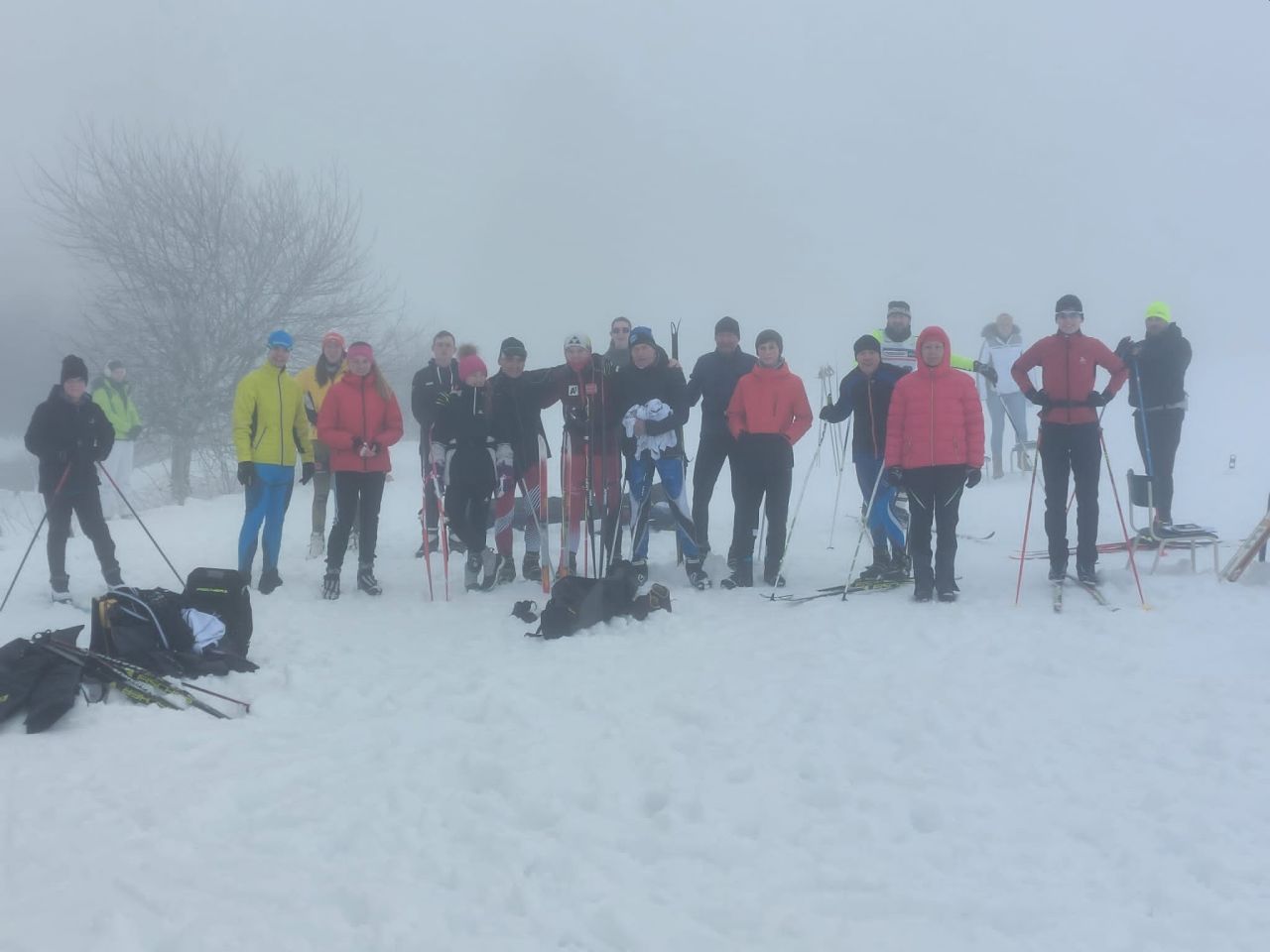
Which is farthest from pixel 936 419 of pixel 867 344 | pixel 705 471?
pixel 705 471

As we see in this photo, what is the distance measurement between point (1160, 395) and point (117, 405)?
41.3ft

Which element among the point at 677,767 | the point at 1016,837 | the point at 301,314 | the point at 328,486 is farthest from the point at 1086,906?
the point at 301,314

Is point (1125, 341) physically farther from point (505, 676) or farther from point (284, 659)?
point (284, 659)

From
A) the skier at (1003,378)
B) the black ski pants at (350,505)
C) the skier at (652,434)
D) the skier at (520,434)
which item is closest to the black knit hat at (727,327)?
the skier at (652,434)

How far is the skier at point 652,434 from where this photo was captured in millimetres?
7449

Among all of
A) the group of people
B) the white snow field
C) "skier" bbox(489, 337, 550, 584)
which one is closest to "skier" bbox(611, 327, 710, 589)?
the group of people

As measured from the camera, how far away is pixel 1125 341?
7320mm

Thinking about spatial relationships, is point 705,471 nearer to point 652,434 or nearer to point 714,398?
point 714,398

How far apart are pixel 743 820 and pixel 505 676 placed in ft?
7.30

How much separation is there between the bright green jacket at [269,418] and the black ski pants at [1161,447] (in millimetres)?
7496

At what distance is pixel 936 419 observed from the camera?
260 inches

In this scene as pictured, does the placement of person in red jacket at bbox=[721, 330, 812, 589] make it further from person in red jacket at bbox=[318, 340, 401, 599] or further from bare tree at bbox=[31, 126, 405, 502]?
bare tree at bbox=[31, 126, 405, 502]

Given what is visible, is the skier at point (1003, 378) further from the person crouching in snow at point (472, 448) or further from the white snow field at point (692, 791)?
the person crouching in snow at point (472, 448)

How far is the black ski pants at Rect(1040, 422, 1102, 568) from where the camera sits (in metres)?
6.66
